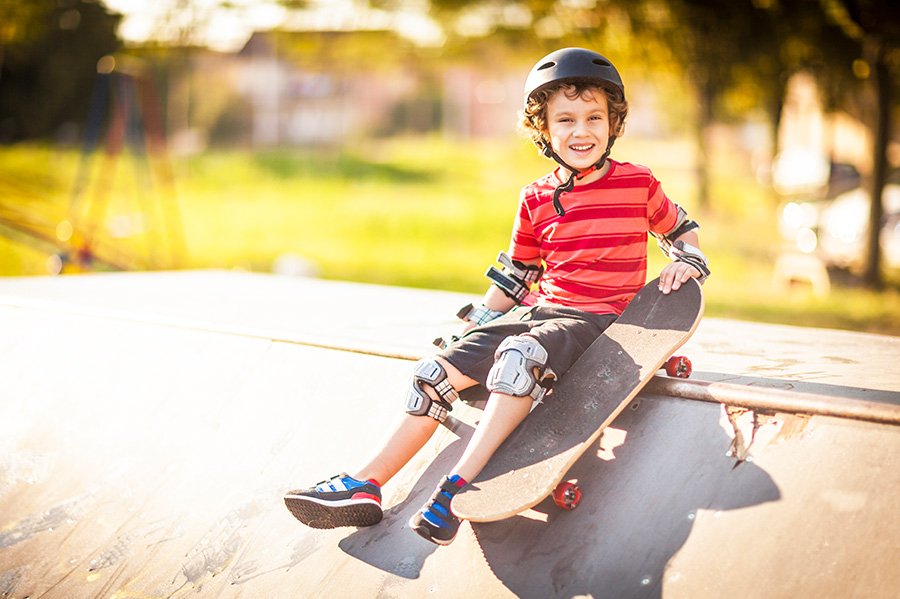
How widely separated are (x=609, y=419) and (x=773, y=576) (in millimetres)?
657

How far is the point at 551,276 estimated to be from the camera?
2990mm

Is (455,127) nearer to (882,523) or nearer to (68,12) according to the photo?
(68,12)

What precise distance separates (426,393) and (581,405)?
55 cm

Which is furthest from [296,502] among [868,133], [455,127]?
[455,127]

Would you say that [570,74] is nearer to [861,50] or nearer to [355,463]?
[355,463]

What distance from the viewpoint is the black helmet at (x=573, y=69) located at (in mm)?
2773

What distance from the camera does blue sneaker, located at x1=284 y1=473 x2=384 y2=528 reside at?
2.60 meters

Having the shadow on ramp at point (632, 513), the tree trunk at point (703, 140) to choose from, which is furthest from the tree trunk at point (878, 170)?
the shadow on ramp at point (632, 513)

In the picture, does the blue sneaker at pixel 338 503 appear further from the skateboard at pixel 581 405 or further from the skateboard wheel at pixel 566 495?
the skateboard wheel at pixel 566 495

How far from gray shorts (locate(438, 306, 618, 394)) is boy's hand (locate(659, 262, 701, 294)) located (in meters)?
0.24

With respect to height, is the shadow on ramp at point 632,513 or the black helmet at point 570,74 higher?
the black helmet at point 570,74

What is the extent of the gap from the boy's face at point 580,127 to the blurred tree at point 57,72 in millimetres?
31650

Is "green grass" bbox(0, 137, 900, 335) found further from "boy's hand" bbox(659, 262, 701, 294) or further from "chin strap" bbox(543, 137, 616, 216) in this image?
"boy's hand" bbox(659, 262, 701, 294)

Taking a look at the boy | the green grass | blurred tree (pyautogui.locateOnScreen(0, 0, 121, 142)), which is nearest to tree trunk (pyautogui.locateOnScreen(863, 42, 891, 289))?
the green grass
